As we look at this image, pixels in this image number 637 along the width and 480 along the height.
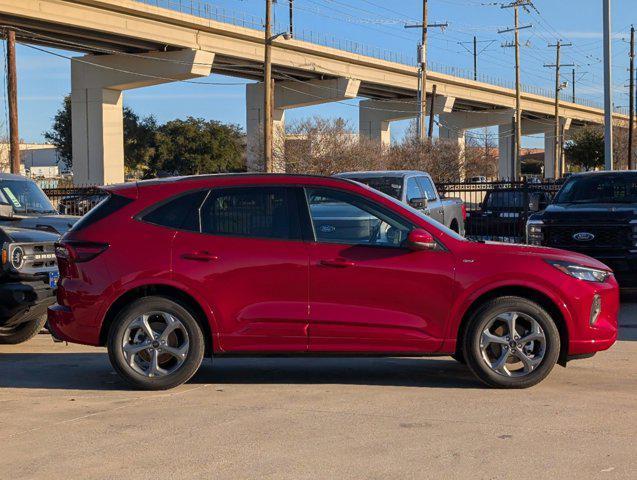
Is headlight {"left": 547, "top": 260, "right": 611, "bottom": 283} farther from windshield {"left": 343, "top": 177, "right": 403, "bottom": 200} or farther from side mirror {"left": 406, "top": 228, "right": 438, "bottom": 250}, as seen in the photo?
windshield {"left": 343, "top": 177, "right": 403, "bottom": 200}

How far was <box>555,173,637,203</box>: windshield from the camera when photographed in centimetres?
1462

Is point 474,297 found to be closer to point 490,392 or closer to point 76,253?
point 490,392

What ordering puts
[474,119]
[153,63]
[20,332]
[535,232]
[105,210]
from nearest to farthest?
[105,210] < [20,332] < [535,232] < [153,63] < [474,119]

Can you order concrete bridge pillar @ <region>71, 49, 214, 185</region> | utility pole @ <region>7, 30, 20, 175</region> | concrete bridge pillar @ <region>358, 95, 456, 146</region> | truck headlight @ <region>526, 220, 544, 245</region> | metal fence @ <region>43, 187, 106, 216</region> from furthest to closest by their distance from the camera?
concrete bridge pillar @ <region>358, 95, 456, 146</region>
concrete bridge pillar @ <region>71, 49, 214, 185</region>
utility pole @ <region>7, 30, 20, 175</region>
metal fence @ <region>43, 187, 106, 216</region>
truck headlight @ <region>526, 220, 544, 245</region>

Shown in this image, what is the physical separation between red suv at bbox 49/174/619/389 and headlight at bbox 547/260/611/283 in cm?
1

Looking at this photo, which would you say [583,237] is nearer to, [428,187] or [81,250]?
[428,187]

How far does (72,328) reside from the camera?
25.8ft

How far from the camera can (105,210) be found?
26.0 feet

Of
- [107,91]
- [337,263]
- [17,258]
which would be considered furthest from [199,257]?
[107,91]

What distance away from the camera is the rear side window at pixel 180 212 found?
25.7ft

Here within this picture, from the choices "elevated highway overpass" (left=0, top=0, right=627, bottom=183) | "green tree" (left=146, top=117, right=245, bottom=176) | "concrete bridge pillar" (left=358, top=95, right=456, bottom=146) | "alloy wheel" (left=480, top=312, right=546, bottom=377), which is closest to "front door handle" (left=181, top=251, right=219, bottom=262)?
"alloy wheel" (left=480, top=312, right=546, bottom=377)

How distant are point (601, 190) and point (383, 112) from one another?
61.9 metres

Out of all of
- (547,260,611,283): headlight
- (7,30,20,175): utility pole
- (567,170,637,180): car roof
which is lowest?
(547,260,611,283): headlight

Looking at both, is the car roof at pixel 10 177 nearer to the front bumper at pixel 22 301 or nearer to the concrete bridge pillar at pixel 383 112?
the front bumper at pixel 22 301
